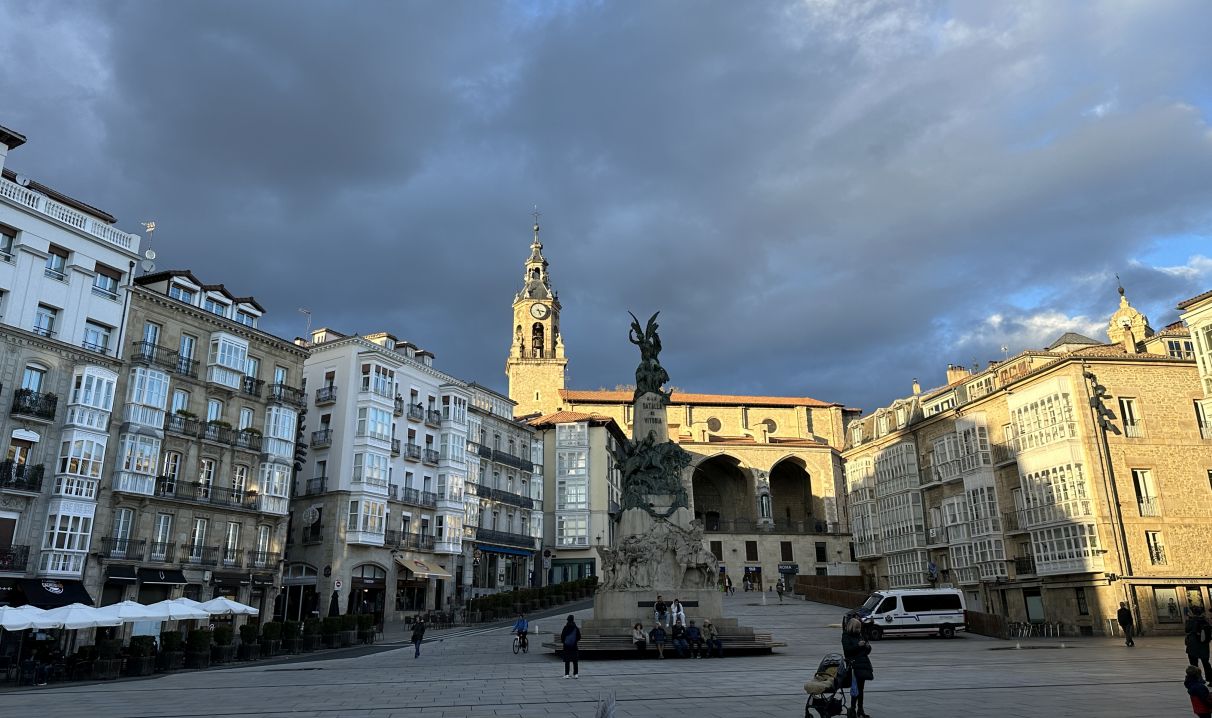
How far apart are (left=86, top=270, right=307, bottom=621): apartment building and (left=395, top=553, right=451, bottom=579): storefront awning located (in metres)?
7.78

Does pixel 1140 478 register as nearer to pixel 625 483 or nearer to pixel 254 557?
pixel 625 483

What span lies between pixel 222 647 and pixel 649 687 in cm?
1791

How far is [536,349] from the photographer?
90.2 meters

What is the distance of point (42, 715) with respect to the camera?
14281 millimetres

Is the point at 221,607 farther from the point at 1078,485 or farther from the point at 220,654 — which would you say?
the point at 1078,485

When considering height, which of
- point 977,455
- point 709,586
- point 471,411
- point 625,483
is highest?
point 471,411

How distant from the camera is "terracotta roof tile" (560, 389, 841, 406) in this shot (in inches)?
3413

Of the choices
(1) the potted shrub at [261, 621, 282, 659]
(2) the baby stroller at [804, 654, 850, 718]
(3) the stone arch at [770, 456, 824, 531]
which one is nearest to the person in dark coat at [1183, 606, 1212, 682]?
(2) the baby stroller at [804, 654, 850, 718]

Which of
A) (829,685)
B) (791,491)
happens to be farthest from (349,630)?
(791,491)

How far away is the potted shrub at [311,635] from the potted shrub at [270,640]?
1012 mm

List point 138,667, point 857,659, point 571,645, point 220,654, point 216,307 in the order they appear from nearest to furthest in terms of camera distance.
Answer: point 857,659 → point 571,645 → point 138,667 → point 220,654 → point 216,307

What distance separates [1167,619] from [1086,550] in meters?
3.98

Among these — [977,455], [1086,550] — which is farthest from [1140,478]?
[977,455]

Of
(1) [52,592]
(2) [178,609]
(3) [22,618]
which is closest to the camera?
(3) [22,618]
